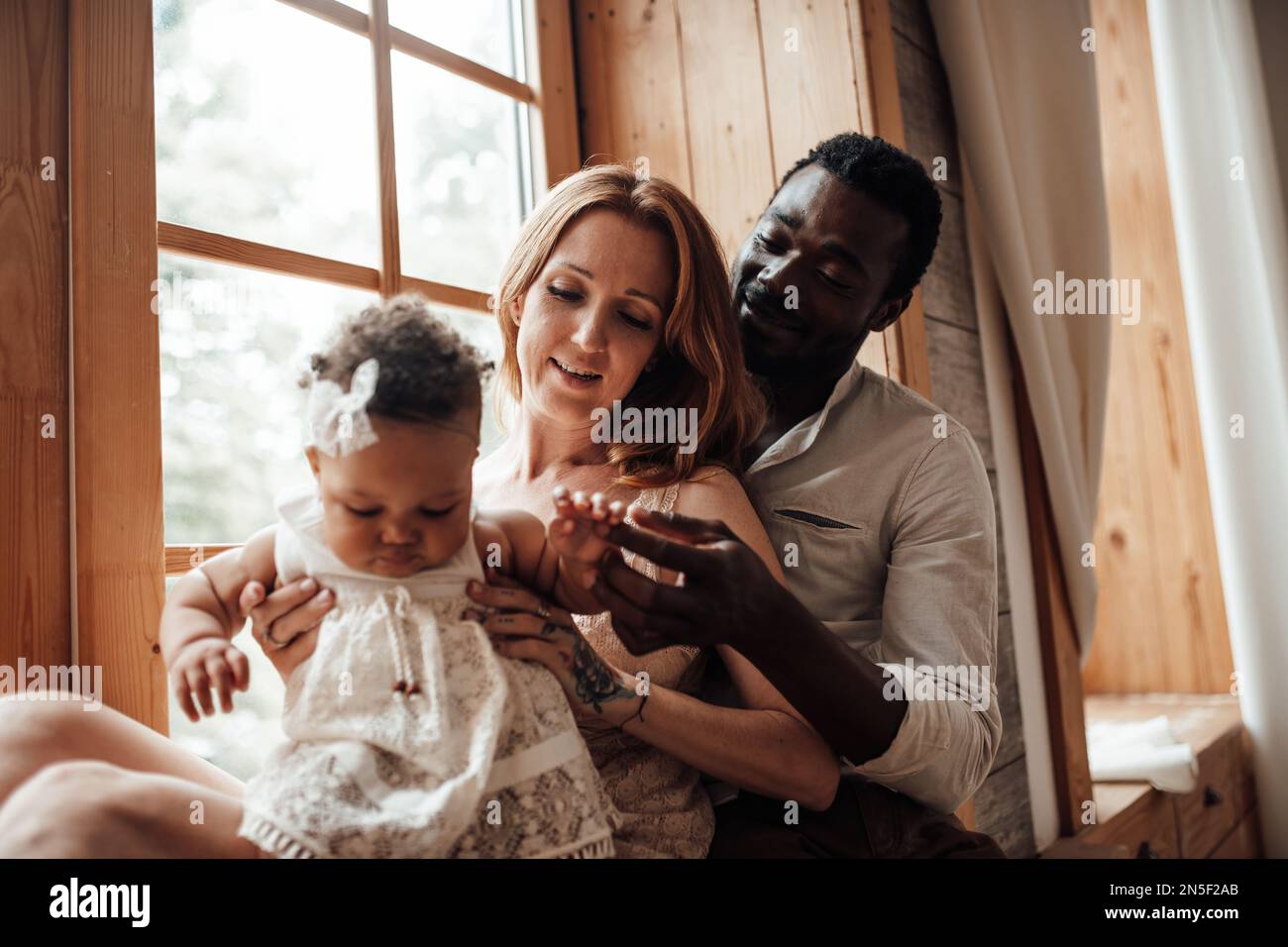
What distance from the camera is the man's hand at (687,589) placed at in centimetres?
70

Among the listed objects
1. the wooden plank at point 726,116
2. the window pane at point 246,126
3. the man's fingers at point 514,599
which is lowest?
the man's fingers at point 514,599

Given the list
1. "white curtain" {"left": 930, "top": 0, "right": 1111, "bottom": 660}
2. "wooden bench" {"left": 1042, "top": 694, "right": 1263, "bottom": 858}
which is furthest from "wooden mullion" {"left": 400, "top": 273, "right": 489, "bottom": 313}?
"wooden bench" {"left": 1042, "top": 694, "right": 1263, "bottom": 858}

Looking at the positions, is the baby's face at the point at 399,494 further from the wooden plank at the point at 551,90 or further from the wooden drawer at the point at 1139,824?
the wooden drawer at the point at 1139,824

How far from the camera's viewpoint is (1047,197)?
1.89 metres

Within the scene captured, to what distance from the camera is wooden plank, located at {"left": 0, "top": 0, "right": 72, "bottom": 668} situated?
0.95 meters

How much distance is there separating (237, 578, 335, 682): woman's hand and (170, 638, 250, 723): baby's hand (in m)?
0.04

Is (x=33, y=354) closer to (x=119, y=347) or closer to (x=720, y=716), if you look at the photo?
(x=119, y=347)

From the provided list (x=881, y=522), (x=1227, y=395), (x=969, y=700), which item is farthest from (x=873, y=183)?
(x=1227, y=395)

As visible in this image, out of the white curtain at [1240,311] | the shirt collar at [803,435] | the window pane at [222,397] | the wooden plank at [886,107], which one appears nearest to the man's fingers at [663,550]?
the window pane at [222,397]

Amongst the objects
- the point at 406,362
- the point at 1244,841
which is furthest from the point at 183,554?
the point at 1244,841
